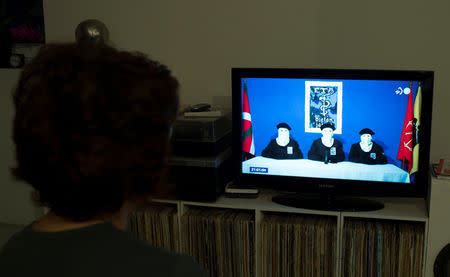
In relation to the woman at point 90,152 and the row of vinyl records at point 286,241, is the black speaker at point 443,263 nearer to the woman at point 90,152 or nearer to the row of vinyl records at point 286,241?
the row of vinyl records at point 286,241

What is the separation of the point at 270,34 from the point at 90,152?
1923 millimetres

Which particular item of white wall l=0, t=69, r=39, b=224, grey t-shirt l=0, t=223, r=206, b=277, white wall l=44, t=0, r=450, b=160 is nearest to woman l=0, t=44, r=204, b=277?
grey t-shirt l=0, t=223, r=206, b=277

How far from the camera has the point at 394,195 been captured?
225 cm

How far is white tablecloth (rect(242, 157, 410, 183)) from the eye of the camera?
7.33ft

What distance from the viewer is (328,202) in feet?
7.64

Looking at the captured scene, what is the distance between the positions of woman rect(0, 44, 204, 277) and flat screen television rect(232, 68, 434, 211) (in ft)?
4.66

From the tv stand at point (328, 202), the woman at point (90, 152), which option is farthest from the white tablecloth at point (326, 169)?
the woman at point (90, 152)

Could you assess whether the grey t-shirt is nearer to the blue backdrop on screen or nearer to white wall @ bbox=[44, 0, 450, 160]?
the blue backdrop on screen

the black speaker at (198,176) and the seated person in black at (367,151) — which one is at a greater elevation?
the seated person in black at (367,151)

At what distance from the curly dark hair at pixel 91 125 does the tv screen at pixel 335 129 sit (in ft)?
4.66

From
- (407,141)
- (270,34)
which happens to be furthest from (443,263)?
(270,34)

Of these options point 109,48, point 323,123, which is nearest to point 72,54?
point 109,48

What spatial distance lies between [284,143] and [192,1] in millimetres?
947

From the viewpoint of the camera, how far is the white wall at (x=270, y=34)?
2410 millimetres
